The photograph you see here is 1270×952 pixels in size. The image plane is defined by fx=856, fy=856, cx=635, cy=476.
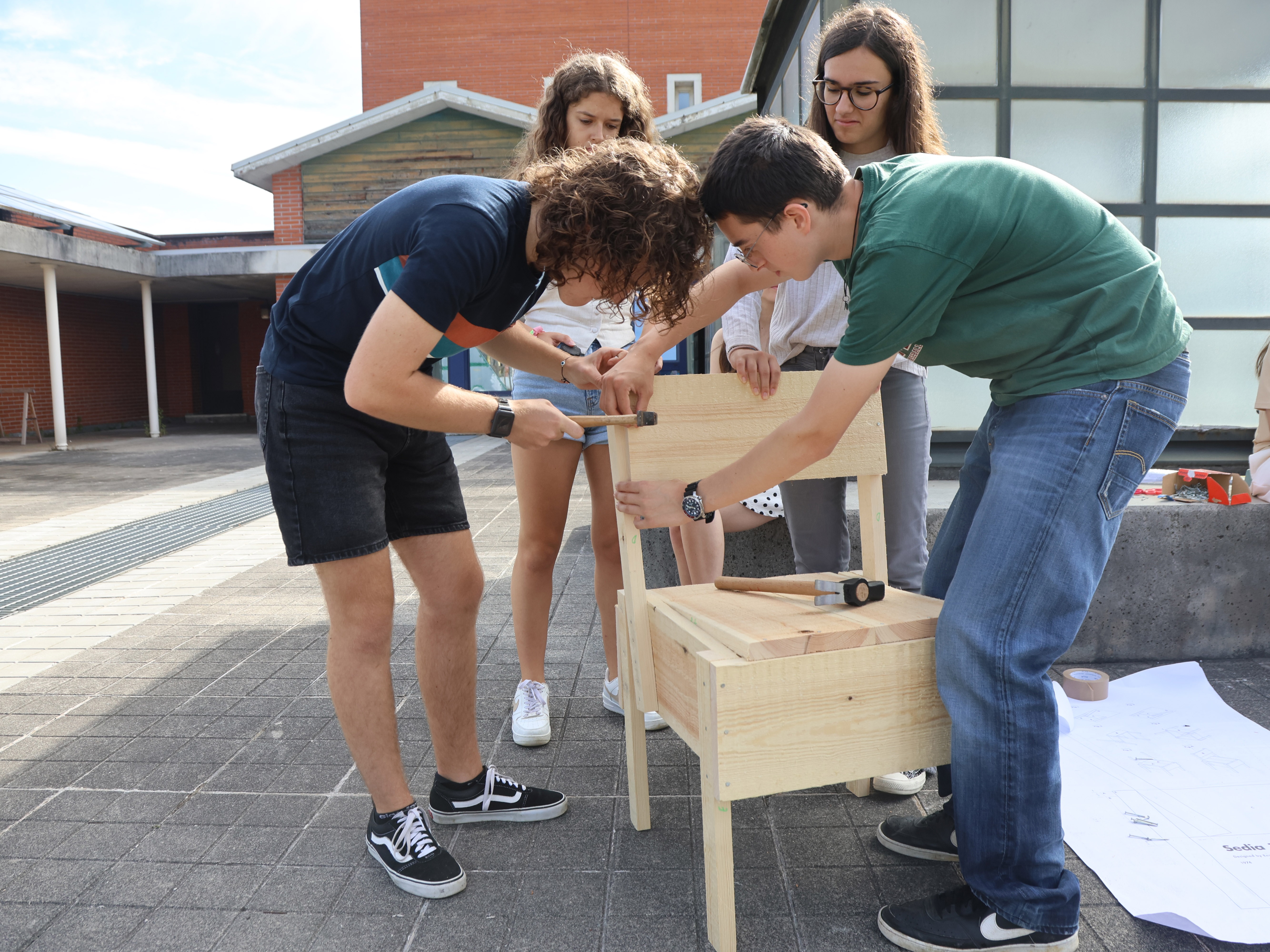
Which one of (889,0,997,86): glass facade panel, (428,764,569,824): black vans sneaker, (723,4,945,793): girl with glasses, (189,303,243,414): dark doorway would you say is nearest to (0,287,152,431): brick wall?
(189,303,243,414): dark doorway

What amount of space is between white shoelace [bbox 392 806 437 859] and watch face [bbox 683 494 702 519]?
0.93m

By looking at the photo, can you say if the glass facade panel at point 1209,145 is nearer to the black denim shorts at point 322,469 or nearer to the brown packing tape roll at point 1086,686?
the brown packing tape roll at point 1086,686

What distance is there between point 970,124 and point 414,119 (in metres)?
11.4

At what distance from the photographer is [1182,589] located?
3.30m

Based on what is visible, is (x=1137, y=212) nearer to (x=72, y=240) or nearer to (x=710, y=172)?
(x=710, y=172)

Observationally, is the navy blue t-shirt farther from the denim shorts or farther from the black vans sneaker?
the black vans sneaker

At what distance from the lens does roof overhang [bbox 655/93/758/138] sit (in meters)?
12.5

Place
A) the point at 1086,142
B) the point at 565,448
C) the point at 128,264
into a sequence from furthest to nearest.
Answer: the point at 128,264, the point at 1086,142, the point at 565,448

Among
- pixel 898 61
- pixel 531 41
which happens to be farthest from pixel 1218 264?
pixel 531 41

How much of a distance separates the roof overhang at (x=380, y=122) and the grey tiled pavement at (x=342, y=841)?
11.7 metres

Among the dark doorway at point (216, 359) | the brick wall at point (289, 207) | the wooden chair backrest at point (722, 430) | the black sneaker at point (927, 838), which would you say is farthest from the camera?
the dark doorway at point (216, 359)

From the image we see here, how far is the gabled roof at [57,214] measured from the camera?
1375 centimetres

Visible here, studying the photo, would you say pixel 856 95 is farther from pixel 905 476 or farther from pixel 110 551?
pixel 110 551

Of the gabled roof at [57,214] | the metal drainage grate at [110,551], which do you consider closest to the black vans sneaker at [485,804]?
the metal drainage grate at [110,551]
